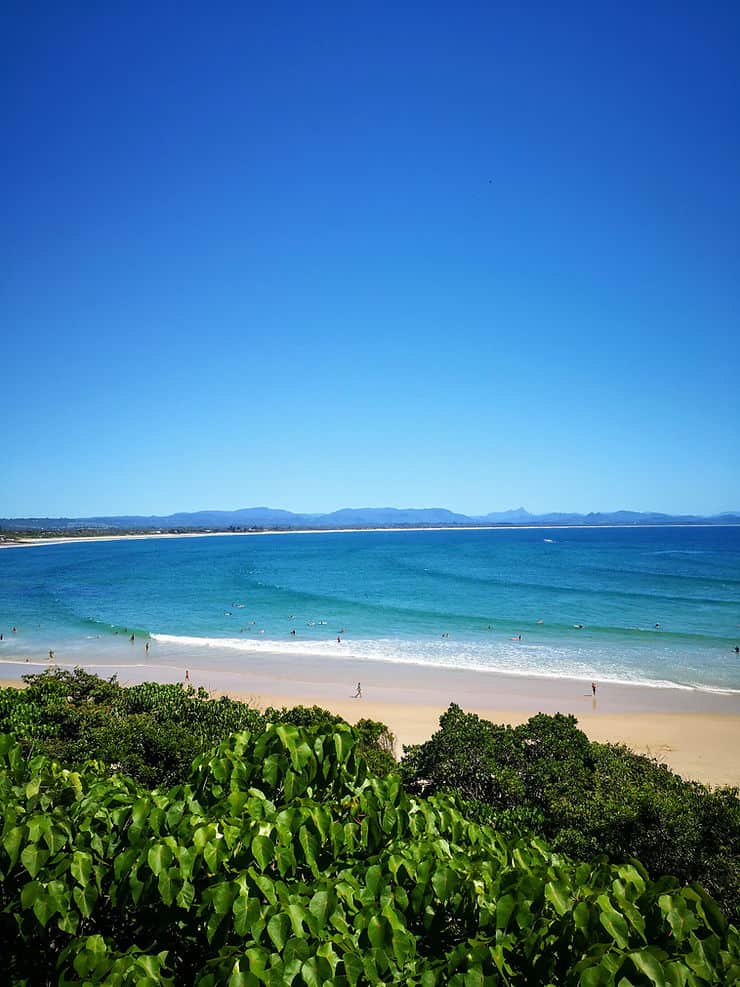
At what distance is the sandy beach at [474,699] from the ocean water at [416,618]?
167cm

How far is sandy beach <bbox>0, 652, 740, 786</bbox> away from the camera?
2161 centimetres

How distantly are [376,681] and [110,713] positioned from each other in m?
20.9

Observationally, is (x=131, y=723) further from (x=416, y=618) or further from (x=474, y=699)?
(x=416, y=618)

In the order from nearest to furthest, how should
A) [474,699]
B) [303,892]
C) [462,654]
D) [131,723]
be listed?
1. [303,892]
2. [131,723]
3. [474,699]
4. [462,654]

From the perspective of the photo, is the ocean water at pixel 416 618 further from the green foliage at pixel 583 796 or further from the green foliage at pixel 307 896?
the green foliage at pixel 307 896

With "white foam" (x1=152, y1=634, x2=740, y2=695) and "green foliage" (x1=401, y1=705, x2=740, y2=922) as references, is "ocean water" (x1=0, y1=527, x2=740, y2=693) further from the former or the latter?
"green foliage" (x1=401, y1=705, x2=740, y2=922)

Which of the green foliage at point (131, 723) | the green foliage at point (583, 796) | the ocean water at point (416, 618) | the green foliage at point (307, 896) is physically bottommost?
the ocean water at point (416, 618)

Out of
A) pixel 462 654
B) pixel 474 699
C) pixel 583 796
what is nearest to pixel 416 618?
pixel 462 654

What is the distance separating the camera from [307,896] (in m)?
3.21

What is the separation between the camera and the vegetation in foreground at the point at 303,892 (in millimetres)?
2760

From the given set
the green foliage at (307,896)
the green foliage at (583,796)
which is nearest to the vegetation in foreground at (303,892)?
the green foliage at (307,896)

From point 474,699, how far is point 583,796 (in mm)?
19178

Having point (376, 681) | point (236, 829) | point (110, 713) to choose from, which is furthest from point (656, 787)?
point (376, 681)

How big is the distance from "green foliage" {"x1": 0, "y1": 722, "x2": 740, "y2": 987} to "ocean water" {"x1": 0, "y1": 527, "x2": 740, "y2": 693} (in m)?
30.3
